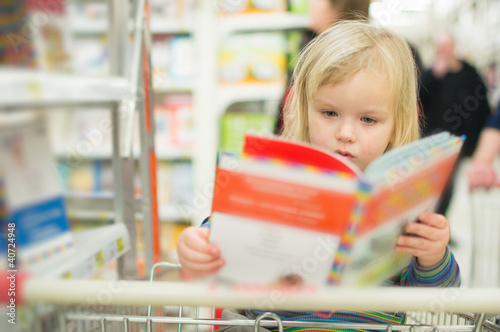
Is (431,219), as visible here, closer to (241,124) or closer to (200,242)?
(200,242)

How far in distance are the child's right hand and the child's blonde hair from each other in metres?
0.44

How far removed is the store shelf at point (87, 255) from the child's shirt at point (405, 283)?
8.1 inches

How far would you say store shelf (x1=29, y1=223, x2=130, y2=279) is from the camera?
67 centimetres

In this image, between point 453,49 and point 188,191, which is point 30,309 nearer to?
point 188,191

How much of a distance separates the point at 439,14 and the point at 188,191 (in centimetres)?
566

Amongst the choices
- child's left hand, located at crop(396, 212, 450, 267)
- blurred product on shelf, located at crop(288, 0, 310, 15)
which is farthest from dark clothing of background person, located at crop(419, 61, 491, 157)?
child's left hand, located at crop(396, 212, 450, 267)

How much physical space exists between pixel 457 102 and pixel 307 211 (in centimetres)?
285

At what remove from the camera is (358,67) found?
92 centimetres

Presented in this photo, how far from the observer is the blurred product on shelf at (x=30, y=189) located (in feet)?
1.90

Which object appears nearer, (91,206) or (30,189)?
(30,189)

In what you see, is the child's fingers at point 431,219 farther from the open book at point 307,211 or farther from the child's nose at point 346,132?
the child's nose at point 346,132

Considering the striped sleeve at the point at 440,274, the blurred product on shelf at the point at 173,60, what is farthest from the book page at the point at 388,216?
the blurred product on shelf at the point at 173,60

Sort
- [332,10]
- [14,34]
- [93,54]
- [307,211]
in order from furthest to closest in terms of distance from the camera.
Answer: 1. [93,54]
2. [332,10]
3. [14,34]
4. [307,211]

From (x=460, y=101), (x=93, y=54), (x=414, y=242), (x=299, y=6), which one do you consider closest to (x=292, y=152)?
(x=414, y=242)
